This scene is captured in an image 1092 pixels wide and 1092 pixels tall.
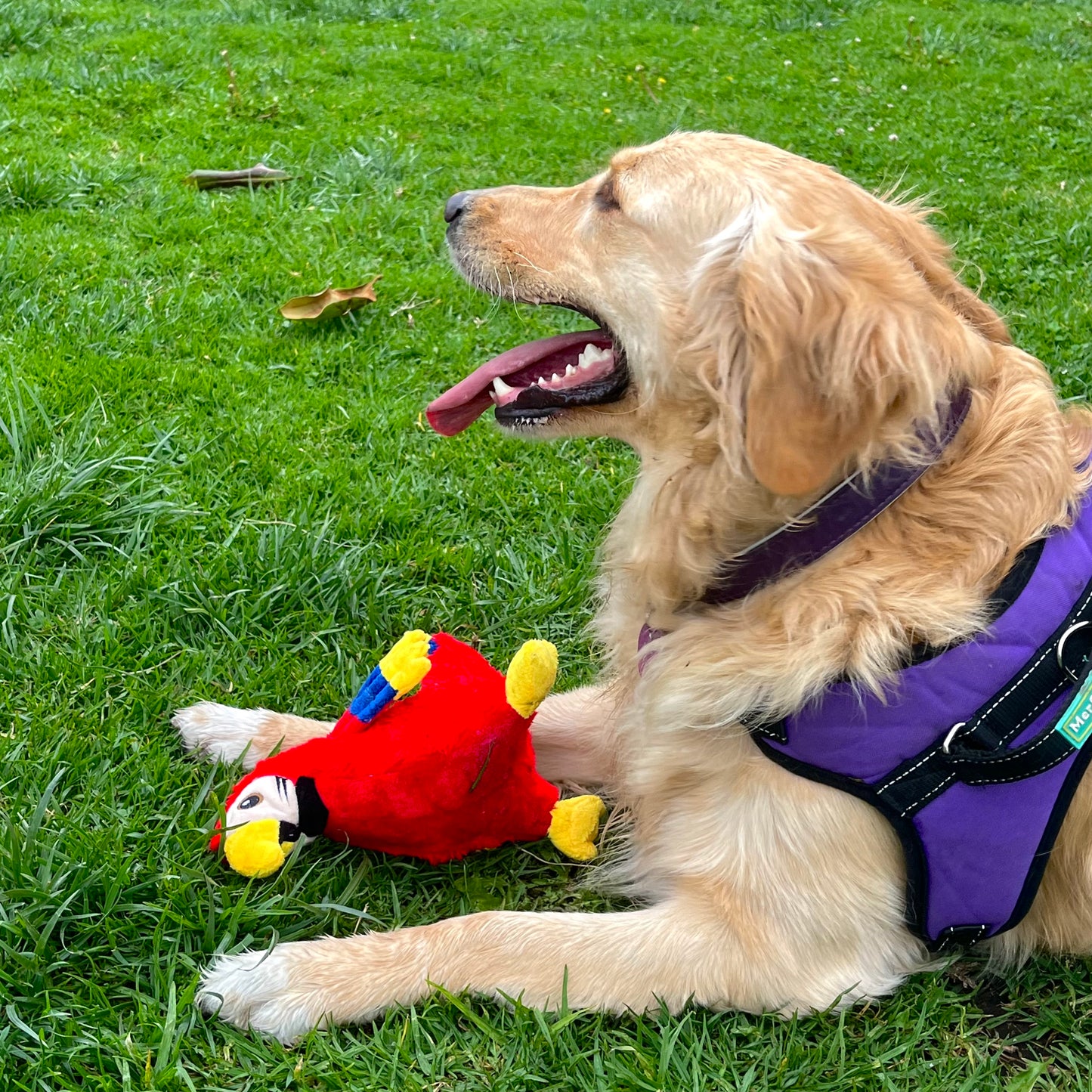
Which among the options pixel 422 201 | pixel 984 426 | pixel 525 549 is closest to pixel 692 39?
pixel 422 201

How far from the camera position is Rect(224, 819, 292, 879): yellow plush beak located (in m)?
2.04

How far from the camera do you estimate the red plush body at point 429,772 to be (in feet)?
6.93

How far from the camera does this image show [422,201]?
214 inches

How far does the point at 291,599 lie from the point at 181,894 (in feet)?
3.24

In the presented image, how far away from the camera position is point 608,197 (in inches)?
94.1

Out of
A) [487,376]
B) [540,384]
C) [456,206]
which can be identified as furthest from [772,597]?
[456,206]

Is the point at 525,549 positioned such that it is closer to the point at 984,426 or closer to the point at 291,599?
the point at 291,599

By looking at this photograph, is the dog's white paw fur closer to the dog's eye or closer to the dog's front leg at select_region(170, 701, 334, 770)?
the dog's front leg at select_region(170, 701, 334, 770)

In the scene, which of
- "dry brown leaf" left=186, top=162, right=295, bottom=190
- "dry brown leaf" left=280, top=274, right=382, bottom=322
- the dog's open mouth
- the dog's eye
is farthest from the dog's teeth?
"dry brown leaf" left=186, top=162, right=295, bottom=190

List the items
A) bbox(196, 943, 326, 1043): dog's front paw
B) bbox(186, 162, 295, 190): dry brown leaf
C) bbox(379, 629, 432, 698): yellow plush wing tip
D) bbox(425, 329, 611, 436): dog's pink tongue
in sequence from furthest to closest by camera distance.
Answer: bbox(186, 162, 295, 190): dry brown leaf, bbox(425, 329, 611, 436): dog's pink tongue, bbox(379, 629, 432, 698): yellow plush wing tip, bbox(196, 943, 326, 1043): dog's front paw

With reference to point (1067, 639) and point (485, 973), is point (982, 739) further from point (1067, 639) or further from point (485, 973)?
point (485, 973)

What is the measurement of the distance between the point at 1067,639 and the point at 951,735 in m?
0.27

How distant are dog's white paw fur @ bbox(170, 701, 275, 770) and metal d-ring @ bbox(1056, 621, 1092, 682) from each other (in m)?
1.67

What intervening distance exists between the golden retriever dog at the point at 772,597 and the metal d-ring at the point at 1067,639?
0.14m
